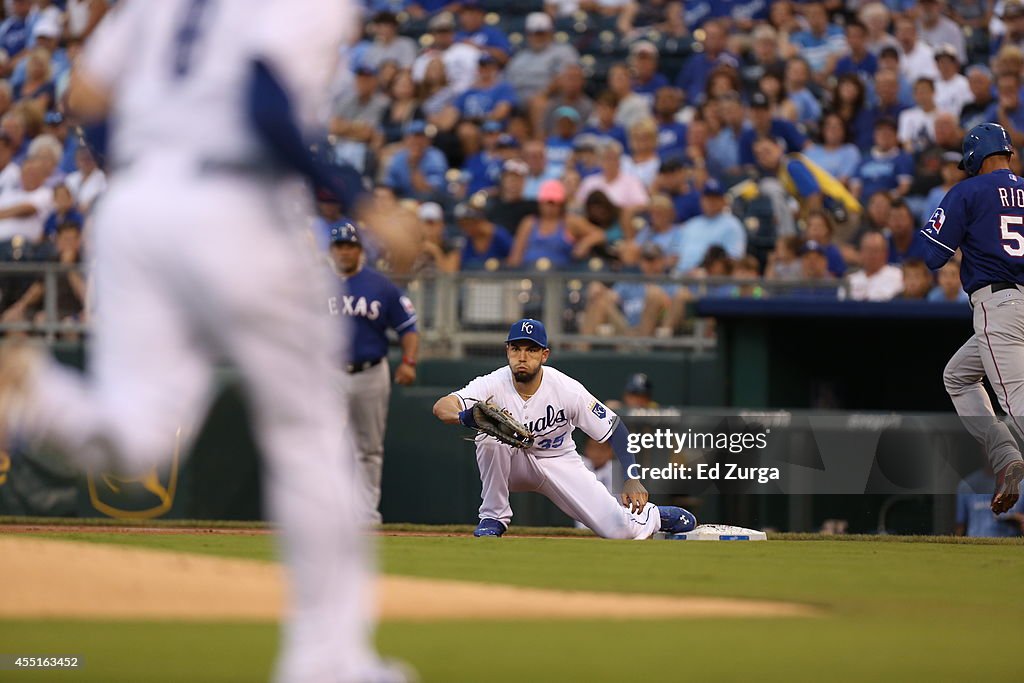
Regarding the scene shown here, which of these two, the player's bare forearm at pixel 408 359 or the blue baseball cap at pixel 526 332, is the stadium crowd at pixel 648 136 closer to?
the player's bare forearm at pixel 408 359

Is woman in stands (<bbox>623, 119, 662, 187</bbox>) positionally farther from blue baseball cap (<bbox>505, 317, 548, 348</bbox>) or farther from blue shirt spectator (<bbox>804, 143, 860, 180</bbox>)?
blue baseball cap (<bbox>505, 317, 548, 348</bbox>)

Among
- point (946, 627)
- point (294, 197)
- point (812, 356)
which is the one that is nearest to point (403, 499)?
point (812, 356)

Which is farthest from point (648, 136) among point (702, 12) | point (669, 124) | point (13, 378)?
point (13, 378)

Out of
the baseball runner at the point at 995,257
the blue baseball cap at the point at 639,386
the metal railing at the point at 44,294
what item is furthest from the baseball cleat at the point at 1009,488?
the metal railing at the point at 44,294

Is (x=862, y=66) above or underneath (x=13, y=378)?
above

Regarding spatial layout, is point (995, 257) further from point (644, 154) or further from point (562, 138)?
point (562, 138)

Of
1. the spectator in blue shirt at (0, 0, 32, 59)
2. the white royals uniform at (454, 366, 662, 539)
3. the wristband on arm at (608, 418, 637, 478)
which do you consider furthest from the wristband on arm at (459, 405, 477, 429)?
the spectator in blue shirt at (0, 0, 32, 59)

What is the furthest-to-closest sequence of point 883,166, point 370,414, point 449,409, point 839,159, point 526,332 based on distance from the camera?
point 839,159 < point 883,166 < point 370,414 < point 526,332 < point 449,409
